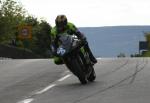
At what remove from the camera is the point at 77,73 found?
631 inches

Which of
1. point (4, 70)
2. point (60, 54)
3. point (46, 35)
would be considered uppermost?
point (60, 54)

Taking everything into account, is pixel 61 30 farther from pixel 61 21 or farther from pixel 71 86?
pixel 71 86

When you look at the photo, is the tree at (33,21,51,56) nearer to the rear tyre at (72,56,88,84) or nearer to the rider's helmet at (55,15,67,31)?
the rear tyre at (72,56,88,84)

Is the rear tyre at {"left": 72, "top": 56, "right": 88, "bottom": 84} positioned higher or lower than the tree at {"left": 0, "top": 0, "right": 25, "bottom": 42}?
higher

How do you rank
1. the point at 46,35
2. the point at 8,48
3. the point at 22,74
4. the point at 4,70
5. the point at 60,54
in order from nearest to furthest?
the point at 60,54 → the point at 22,74 → the point at 4,70 → the point at 8,48 → the point at 46,35

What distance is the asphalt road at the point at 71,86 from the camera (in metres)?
13.3

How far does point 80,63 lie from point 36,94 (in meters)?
2.06

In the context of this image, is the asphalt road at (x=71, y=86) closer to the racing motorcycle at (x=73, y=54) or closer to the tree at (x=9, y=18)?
the racing motorcycle at (x=73, y=54)

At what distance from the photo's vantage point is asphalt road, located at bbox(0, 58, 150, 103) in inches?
524

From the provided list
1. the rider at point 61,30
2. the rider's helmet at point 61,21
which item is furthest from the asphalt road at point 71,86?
the rider's helmet at point 61,21

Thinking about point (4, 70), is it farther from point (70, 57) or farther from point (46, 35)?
point (46, 35)

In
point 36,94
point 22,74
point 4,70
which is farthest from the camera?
point 4,70

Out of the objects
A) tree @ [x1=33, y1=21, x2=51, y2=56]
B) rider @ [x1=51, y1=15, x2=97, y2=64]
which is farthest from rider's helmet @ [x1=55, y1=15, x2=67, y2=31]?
tree @ [x1=33, y1=21, x2=51, y2=56]

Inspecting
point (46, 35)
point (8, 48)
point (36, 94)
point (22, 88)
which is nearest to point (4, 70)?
point (22, 88)
